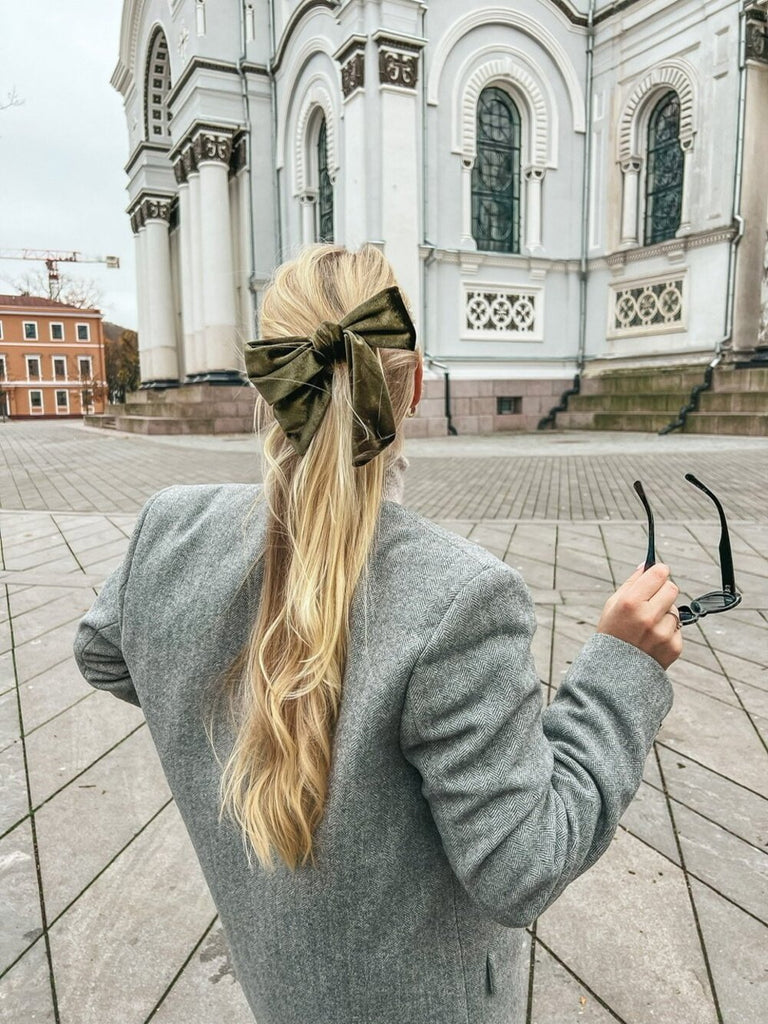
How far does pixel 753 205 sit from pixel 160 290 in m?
17.8

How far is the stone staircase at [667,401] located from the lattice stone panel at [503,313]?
6.48 feet

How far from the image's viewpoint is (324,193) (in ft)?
60.5

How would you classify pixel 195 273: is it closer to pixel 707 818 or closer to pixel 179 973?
pixel 707 818

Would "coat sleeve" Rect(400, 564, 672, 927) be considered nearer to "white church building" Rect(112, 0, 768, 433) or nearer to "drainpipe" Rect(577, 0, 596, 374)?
"white church building" Rect(112, 0, 768, 433)

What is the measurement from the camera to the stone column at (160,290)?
24.5 meters

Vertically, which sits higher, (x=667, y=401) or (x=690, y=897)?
(x=667, y=401)

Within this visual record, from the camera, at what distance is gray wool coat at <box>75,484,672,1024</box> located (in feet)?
2.49

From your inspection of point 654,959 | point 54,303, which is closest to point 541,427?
point 654,959

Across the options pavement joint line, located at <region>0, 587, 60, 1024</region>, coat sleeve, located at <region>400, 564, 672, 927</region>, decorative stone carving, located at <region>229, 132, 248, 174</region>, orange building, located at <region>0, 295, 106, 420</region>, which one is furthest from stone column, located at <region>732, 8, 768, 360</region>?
orange building, located at <region>0, 295, 106, 420</region>

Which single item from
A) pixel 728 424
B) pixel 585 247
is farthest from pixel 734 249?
pixel 728 424

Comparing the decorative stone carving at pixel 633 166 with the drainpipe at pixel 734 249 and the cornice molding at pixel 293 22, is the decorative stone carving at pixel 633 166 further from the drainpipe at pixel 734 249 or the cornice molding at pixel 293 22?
the cornice molding at pixel 293 22

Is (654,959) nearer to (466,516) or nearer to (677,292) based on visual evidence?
(466,516)

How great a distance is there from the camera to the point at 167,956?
180 centimetres

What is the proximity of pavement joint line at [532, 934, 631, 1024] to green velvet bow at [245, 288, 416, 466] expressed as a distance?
1.46 m
